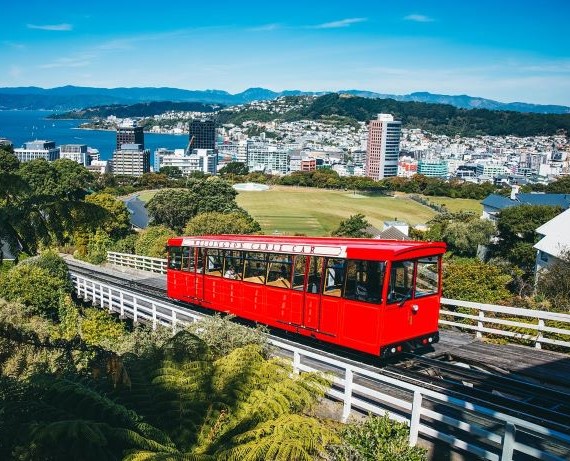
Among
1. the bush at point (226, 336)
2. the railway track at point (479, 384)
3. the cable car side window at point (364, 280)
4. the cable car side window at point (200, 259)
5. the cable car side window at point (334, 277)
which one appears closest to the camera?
the railway track at point (479, 384)

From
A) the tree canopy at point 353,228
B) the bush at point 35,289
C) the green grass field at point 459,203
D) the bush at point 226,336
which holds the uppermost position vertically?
the bush at point 226,336

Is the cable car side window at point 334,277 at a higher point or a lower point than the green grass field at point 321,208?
higher

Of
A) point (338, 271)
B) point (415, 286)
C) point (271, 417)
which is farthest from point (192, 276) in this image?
point (271, 417)

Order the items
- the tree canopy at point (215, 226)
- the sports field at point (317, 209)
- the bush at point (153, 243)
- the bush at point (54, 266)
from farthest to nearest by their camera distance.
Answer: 1. the sports field at point (317, 209)
2. the tree canopy at point (215, 226)
3. the bush at point (153, 243)
4. the bush at point (54, 266)

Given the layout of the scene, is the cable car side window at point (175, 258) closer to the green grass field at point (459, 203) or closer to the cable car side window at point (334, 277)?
the cable car side window at point (334, 277)

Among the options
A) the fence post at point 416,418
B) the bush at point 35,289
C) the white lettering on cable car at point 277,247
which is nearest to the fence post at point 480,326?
the white lettering on cable car at point 277,247

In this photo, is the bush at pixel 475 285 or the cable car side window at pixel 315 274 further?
the bush at pixel 475 285

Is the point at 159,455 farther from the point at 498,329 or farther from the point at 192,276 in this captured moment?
the point at 192,276

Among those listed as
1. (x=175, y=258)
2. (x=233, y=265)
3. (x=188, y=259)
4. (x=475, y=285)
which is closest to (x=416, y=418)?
(x=233, y=265)
